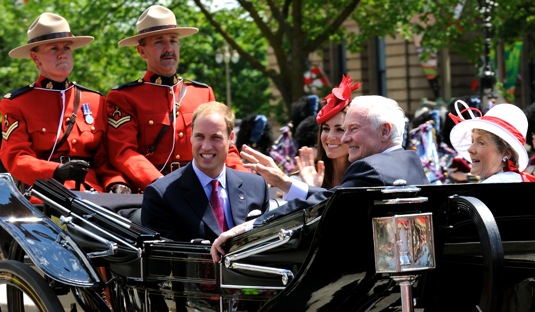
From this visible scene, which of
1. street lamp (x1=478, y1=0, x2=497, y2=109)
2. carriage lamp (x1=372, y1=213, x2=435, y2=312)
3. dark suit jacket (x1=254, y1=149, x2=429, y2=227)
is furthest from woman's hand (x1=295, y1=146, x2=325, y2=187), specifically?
street lamp (x1=478, y1=0, x2=497, y2=109)

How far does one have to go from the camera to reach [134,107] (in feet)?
21.8

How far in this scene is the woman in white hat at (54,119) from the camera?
6.53 m

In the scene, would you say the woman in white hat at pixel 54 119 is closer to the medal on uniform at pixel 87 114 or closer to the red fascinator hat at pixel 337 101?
the medal on uniform at pixel 87 114

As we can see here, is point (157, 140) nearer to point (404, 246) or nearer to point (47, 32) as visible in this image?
point (47, 32)

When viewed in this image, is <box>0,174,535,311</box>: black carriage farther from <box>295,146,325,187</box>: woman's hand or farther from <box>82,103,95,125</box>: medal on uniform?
<box>82,103,95,125</box>: medal on uniform

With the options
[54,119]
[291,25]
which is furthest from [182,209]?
[291,25]

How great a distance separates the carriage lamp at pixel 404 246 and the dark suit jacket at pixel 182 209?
4.90ft

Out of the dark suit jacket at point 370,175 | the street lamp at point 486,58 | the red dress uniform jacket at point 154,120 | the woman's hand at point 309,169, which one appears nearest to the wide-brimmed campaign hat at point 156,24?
the red dress uniform jacket at point 154,120

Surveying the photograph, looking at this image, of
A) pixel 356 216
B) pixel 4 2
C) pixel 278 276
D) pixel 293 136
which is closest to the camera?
pixel 356 216

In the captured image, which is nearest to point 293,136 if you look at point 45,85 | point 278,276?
point 45,85

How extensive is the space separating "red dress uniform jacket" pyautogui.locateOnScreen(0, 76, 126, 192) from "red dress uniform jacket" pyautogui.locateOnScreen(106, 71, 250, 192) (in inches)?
5.8

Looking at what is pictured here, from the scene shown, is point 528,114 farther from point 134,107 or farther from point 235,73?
point 235,73

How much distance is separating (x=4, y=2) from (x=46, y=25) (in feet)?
79.9

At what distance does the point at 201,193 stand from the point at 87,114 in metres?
1.85
